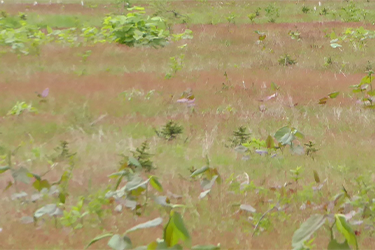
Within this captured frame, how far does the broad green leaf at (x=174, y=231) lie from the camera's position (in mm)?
2494

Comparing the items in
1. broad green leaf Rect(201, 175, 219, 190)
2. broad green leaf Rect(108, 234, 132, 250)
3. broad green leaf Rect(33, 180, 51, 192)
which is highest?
broad green leaf Rect(108, 234, 132, 250)

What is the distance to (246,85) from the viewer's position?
8.95 m

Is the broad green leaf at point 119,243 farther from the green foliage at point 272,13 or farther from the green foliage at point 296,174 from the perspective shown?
the green foliage at point 272,13

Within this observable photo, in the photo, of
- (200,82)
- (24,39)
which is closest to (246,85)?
(200,82)

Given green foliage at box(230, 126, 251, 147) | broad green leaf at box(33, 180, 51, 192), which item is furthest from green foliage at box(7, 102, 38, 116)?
broad green leaf at box(33, 180, 51, 192)

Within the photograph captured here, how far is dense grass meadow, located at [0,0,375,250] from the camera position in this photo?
354 centimetres

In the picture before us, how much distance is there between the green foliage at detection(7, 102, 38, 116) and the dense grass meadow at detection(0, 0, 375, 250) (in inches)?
0.7

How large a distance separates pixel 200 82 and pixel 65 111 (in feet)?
8.07

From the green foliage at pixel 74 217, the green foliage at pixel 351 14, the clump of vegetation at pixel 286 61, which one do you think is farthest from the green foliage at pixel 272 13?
the green foliage at pixel 74 217

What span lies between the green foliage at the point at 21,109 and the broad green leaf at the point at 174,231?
511 cm

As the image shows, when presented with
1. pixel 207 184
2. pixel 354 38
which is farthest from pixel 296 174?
pixel 354 38

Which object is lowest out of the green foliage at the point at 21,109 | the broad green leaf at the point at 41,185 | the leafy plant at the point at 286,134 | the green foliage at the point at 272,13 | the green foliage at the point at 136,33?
the green foliage at the point at 272,13

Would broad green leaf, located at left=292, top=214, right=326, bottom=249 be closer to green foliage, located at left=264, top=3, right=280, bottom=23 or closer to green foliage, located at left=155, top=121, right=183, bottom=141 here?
green foliage, located at left=155, top=121, right=183, bottom=141

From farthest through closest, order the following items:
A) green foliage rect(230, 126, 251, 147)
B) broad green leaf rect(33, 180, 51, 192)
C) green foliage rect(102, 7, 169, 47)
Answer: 1. green foliage rect(102, 7, 169, 47)
2. green foliage rect(230, 126, 251, 147)
3. broad green leaf rect(33, 180, 51, 192)
